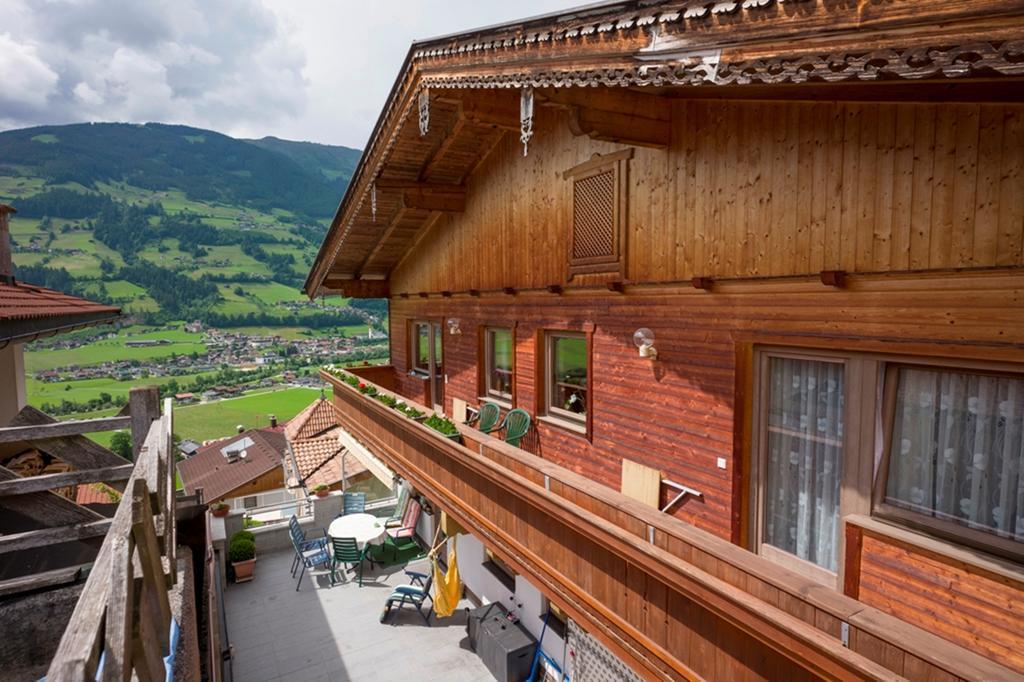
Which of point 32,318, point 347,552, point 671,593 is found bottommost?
point 347,552

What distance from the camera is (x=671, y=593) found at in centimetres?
415

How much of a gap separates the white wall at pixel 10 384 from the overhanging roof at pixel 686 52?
6.31m

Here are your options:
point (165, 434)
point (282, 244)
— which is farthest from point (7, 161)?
point (165, 434)

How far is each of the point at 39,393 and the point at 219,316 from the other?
127ft

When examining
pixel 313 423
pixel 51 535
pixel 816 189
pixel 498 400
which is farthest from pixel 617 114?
pixel 313 423

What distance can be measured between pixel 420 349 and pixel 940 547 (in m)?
12.5

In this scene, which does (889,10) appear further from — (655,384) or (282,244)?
(282,244)

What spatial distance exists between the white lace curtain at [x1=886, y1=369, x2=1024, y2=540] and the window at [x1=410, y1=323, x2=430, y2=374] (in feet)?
38.3

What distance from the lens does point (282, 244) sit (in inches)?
5960

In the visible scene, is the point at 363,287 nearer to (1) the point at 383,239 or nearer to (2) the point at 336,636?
(1) the point at 383,239

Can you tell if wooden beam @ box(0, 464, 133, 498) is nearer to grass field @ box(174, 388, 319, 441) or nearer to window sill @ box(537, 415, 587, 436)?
window sill @ box(537, 415, 587, 436)

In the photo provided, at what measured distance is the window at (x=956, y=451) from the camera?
12.1 feet

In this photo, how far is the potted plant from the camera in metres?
15.0

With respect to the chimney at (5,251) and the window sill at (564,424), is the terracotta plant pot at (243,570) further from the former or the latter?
the window sill at (564,424)
